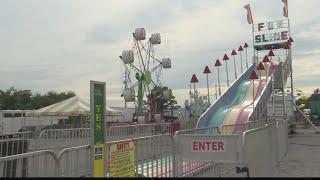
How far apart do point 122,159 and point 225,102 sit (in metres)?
24.8

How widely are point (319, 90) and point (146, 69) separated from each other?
8557cm

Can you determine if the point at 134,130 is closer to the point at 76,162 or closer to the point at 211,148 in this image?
the point at 211,148

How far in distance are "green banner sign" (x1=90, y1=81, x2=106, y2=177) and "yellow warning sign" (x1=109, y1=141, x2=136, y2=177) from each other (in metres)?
0.32

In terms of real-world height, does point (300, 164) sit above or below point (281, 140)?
below

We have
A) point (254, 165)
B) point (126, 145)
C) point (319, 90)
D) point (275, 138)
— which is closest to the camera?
point (126, 145)

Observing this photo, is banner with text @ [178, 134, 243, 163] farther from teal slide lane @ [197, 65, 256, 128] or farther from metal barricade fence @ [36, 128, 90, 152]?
teal slide lane @ [197, 65, 256, 128]

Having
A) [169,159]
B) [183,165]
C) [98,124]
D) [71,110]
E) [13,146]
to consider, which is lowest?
[183,165]

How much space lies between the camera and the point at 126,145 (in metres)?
7.84

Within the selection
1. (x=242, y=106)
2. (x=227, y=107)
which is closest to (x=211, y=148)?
(x=242, y=106)

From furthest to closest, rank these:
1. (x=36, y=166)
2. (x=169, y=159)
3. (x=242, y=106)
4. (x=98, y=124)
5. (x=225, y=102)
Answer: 1. (x=225, y=102)
2. (x=242, y=106)
3. (x=169, y=159)
4. (x=98, y=124)
5. (x=36, y=166)

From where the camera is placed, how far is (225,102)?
31953 millimetres

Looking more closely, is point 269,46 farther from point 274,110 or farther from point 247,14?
point 274,110

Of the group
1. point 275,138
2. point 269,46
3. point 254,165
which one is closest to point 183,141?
point 254,165

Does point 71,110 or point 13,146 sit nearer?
point 13,146
